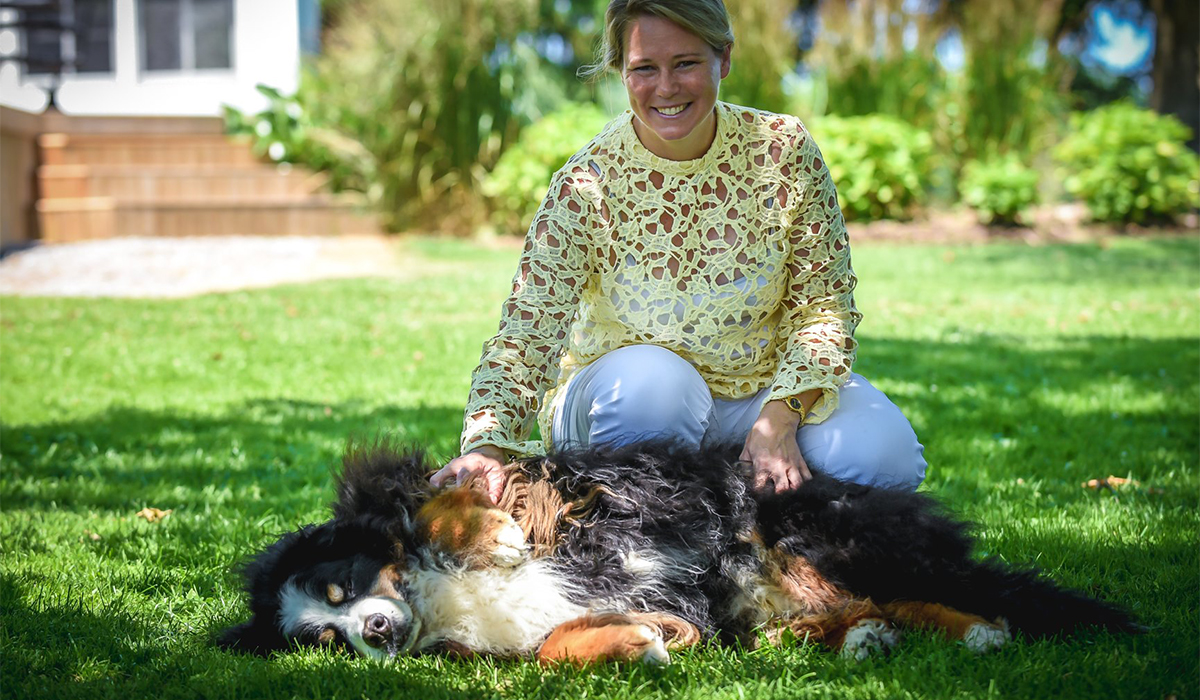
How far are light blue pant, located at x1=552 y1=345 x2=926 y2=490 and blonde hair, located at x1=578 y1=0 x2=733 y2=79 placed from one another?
931mm

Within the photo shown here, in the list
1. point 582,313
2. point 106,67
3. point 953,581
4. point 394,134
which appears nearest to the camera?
point 953,581

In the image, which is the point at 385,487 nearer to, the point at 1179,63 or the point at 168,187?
the point at 168,187

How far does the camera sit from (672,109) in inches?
118

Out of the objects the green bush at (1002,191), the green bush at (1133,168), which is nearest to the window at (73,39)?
the green bush at (1002,191)

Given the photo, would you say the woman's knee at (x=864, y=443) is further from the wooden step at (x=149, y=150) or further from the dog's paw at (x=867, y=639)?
the wooden step at (x=149, y=150)

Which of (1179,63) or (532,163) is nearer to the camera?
(532,163)

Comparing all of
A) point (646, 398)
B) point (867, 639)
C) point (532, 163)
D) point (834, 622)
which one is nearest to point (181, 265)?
point (532, 163)

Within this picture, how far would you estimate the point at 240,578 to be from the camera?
2.90 meters

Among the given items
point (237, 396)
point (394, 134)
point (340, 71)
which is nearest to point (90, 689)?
point (237, 396)

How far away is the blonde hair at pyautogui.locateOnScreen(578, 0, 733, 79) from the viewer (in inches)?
114

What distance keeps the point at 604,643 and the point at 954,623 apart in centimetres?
87

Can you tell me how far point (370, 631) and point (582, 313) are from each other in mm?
1340

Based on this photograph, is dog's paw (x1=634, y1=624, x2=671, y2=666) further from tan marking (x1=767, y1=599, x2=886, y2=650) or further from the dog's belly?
tan marking (x1=767, y1=599, x2=886, y2=650)

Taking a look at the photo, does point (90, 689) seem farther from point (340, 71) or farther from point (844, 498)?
point (340, 71)
